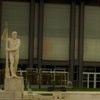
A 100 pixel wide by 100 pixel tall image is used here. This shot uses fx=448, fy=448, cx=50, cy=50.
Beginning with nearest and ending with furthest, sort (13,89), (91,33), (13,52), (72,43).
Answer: (13,89) → (13,52) → (72,43) → (91,33)

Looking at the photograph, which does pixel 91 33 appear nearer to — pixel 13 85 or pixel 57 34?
pixel 57 34

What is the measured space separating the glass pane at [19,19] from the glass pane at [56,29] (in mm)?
2661

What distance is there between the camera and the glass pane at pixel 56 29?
62812 mm

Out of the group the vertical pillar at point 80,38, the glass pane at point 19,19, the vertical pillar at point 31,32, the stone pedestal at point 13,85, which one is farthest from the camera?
the vertical pillar at point 80,38

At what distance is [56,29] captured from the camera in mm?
62969

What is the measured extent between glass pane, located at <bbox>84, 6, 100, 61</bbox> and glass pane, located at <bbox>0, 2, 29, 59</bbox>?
849 cm

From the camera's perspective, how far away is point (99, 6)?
210ft

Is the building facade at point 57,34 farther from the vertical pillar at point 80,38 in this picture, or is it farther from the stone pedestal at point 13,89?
the stone pedestal at point 13,89

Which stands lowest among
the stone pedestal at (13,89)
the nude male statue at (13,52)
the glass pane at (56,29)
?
the stone pedestal at (13,89)

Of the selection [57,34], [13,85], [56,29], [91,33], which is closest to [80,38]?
[91,33]

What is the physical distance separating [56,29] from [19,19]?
5364mm

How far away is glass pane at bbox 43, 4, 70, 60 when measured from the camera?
2473 inches

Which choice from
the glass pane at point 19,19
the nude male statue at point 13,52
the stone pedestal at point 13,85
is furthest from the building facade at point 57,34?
the stone pedestal at point 13,85

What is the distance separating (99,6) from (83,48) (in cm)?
649
